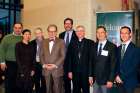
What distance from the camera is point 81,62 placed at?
16.5ft

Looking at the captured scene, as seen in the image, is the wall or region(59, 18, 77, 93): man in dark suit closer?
region(59, 18, 77, 93): man in dark suit

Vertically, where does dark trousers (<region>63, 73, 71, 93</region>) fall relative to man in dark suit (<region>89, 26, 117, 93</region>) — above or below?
below

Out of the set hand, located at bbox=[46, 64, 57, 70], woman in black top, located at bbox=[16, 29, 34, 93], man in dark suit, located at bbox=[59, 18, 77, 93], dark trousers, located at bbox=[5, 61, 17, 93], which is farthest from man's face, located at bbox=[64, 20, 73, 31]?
dark trousers, located at bbox=[5, 61, 17, 93]

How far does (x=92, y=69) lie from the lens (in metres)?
4.70

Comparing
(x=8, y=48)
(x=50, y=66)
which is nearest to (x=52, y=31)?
(x=50, y=66)

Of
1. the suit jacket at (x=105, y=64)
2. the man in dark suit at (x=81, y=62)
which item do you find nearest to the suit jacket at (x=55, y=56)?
the man in dark suit at (x=81, y=62)

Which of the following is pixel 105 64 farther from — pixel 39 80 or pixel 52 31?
pixel 39 80

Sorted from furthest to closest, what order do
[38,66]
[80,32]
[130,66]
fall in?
[38,66], [80,32], [130,66]

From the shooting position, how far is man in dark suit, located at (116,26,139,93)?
4.15 metres

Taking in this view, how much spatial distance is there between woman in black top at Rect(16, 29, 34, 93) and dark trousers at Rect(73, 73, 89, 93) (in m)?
0.80

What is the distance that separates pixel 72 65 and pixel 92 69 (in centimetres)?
54

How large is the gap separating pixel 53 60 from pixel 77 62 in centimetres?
41

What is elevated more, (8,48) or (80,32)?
(80,32)

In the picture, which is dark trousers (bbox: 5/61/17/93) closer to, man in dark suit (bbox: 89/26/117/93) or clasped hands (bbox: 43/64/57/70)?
clasped hands (bbox: 43/64/57/70)
